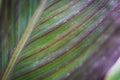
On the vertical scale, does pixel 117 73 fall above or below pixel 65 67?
above

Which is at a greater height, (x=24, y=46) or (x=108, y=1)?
(x=108, y=1)

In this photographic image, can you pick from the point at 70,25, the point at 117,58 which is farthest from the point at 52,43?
the point at 117,58

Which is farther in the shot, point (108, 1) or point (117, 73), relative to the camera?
point (108, 1)

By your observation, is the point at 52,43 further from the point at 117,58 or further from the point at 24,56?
the point at 117,58

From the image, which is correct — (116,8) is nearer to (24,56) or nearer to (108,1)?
(108,1)

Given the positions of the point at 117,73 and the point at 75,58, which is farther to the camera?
the point at 75,58

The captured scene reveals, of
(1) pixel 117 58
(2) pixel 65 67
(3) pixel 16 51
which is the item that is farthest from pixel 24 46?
(1) pixel 117 58
